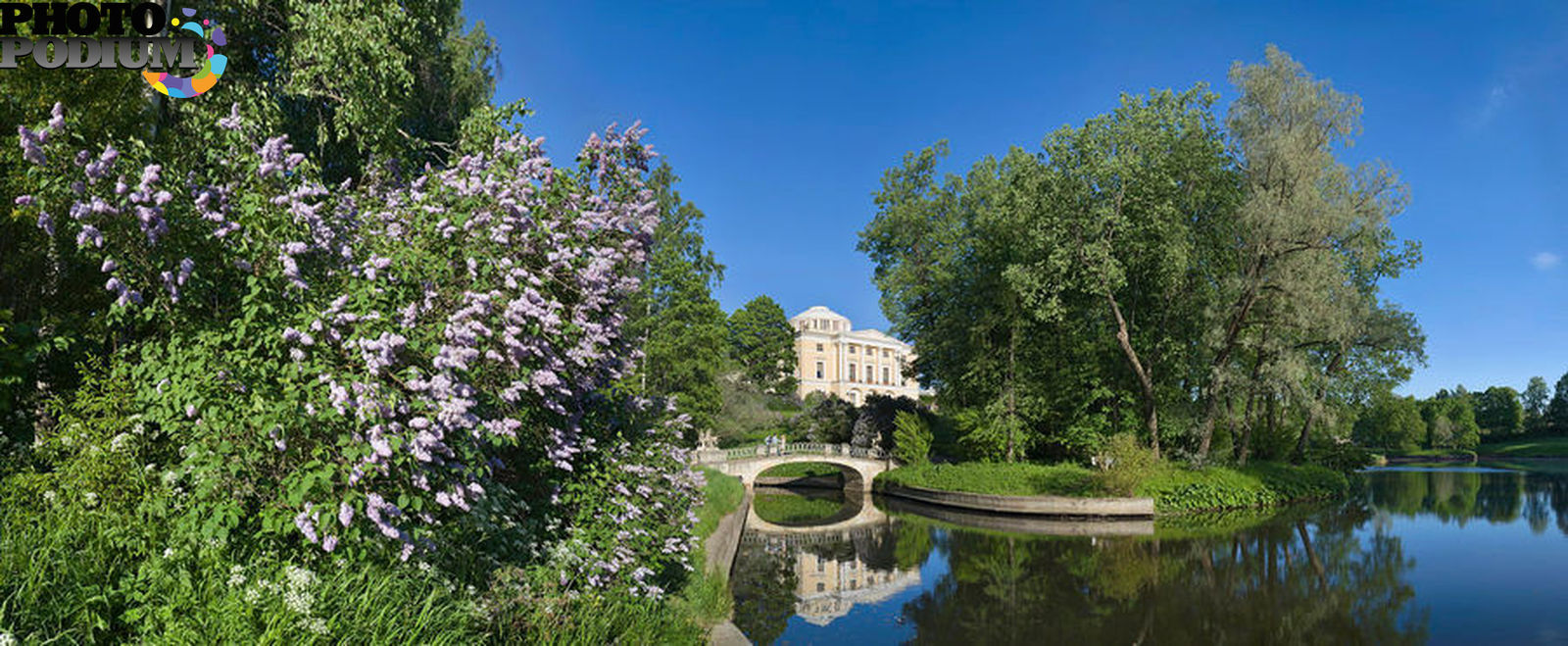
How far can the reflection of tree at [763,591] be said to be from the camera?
38.5ft

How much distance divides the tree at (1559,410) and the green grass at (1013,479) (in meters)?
80.4

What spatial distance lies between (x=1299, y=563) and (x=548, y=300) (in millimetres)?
17278

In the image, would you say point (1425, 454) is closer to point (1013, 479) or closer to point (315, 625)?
point (1013, 479)

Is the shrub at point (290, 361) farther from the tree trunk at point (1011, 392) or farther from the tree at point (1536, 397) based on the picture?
the tree at point (1536, 397)

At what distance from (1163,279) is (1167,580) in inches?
576

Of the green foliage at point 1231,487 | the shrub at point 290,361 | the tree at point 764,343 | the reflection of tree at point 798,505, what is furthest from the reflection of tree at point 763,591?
the tree at point 764,343

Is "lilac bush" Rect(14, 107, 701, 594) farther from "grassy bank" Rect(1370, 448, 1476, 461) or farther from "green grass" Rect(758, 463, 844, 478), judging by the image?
"grassy bank" Rect(1370, 448, 1476, 461)

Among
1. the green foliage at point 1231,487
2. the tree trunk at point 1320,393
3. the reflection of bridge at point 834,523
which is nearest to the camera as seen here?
the reflection of bridge at point 834,523

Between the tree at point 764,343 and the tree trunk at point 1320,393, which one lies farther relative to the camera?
the tree at point 764,343

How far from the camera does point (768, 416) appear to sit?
43.3 metres

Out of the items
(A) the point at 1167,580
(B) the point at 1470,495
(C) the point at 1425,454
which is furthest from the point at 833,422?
(C) the point at 1425,454

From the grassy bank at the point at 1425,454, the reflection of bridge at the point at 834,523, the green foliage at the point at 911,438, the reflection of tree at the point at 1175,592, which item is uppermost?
the green foliage at the point at 911,438

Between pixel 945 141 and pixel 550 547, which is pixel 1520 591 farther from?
pixel 945 141

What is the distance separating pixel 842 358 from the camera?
77625 millimetres
